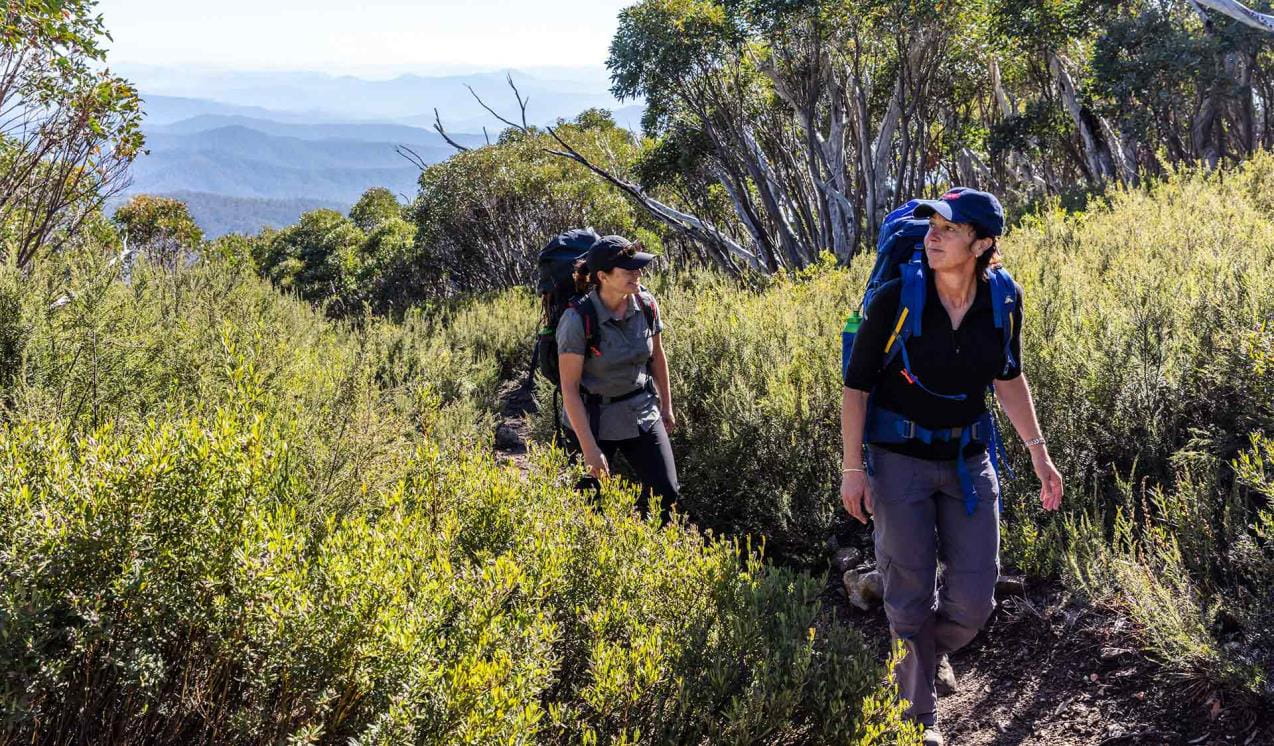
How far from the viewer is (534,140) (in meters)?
18.5

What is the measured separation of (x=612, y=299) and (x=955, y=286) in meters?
1.65

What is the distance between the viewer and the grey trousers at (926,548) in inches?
107

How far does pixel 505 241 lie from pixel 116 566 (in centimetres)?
1997

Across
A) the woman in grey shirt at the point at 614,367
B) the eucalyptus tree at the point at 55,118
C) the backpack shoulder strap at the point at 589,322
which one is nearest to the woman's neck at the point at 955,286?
the woman in grey shirt at the point at 614,367

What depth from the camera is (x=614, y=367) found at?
12.7 feet

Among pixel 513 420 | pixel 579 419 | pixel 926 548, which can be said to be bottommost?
pixel 513 420

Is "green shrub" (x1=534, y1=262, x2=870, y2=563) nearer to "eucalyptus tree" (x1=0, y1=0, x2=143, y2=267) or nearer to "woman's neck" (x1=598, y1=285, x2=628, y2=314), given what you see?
"woman's neck" (x1=598, y1=285, x2=628, y2=314)

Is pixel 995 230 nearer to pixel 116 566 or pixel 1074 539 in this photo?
pixel 1074 539

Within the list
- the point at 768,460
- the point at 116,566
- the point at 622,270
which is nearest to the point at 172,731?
the point at 116,566

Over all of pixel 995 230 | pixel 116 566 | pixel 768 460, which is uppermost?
pixel 995 230

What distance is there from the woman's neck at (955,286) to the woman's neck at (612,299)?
154cm

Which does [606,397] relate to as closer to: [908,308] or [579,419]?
[579,419]

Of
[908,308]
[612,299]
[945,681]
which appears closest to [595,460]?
[612,299]

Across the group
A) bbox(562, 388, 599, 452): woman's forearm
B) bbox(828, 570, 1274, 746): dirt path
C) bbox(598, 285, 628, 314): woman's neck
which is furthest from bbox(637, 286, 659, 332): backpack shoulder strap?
bbox(828, 570, 1274, 746): dirt path
